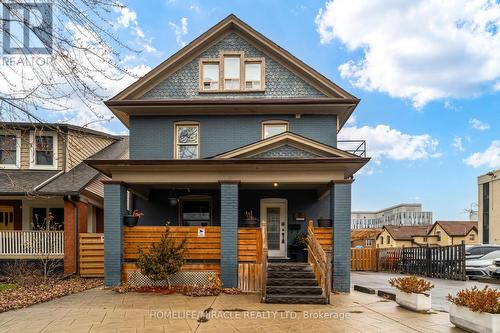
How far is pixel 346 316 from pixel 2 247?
1377 cm

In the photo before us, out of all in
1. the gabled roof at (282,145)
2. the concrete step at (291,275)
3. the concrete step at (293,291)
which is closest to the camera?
the concrete step at (293,291)

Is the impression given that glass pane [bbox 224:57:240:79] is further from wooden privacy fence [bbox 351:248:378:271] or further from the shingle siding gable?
wooden privacy fence [bbox 351:248:378:271]

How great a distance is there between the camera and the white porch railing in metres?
14.7

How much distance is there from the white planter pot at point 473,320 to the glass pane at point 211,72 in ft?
37.1

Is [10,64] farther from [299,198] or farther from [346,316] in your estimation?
[299,198]

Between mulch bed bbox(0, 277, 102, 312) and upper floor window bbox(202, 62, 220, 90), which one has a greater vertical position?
upper floor window bbox(202, 62, 220, 90)

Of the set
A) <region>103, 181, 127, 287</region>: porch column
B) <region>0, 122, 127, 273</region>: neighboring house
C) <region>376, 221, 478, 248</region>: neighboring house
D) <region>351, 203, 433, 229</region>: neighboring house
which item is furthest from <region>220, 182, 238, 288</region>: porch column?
<region>351, 203, 433, 229</region>: neighboring house

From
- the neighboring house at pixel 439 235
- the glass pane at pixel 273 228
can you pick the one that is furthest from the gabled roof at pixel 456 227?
the glass pane at pixel 273 228

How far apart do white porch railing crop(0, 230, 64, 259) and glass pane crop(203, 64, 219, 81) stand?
8.64 m

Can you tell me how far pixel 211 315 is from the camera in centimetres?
801

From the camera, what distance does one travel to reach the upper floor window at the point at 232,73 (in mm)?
14734

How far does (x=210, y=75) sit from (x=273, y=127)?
332cm

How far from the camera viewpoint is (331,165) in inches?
449

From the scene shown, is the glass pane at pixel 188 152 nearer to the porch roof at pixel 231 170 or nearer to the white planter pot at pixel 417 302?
the porch roof at pixel 231 170
